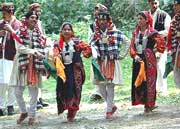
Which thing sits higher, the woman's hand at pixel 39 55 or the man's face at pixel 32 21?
the man's face at pixel 32 21

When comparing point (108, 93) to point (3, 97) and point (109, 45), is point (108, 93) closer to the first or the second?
point (109, 45)

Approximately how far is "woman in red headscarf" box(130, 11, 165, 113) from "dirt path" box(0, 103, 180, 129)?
0.36 metres

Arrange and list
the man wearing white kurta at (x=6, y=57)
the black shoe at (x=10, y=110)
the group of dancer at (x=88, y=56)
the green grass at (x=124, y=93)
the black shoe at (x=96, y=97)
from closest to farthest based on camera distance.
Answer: the group of dancer at (x=88, y=56) → the man wearing white kurta at (x=6, y=57) → the black shoe at (x=10, y=110) → the green grass at (x=124, y=93) → the black shoe at (x=96, y=97)

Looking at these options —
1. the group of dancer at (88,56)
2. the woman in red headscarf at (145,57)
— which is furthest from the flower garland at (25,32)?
the woman in red headscarf at (145,57)

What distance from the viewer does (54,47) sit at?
27.8 ft

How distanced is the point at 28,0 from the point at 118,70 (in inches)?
503

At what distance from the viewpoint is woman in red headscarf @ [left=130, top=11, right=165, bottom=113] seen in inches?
337

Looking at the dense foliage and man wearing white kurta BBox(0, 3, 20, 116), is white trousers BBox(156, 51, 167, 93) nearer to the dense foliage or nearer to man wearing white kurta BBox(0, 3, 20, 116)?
man wearing white kurta BBox(0, 3, 20, 116)

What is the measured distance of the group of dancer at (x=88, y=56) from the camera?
332 inches

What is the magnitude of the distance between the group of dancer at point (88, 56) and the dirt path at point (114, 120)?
214mm

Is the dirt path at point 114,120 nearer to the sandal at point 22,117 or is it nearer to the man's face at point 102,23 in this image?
the sandal at point 22,117

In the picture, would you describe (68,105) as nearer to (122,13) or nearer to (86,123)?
(86,123)

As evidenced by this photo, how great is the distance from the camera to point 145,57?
859 cm

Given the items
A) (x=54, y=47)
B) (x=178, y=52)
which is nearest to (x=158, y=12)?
(x=178, y=52)
